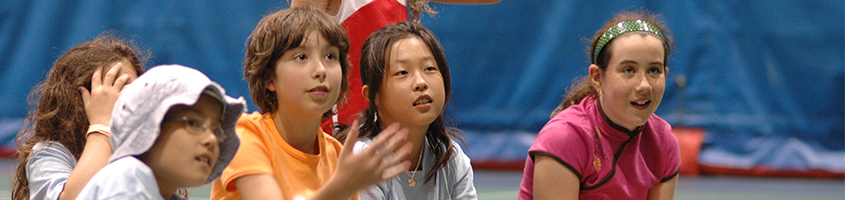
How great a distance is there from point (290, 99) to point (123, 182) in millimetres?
615

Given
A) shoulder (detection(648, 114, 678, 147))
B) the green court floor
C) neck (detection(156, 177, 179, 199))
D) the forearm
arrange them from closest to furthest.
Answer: neck (detection(156, 177, 179, 199)), the forearm, shoulder (detection(648, 114, 678, 147)), the green court floor

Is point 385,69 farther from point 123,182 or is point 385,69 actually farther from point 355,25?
point 123,182

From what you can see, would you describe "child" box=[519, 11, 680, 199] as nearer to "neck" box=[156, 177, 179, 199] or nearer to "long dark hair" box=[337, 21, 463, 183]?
"long dark hair" box=[337, 21, 463, 183]

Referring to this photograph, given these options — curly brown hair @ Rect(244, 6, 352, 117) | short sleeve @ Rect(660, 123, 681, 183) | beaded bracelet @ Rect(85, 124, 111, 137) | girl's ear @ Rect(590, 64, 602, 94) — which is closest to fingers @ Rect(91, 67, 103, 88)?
beaded bracelet @ Rect(85, 124, 111, 137)

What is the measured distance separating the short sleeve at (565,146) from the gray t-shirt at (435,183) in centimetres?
19

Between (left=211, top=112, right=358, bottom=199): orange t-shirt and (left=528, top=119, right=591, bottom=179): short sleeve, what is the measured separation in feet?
1.62

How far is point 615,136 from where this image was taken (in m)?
2.03

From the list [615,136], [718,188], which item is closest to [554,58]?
[718,188]

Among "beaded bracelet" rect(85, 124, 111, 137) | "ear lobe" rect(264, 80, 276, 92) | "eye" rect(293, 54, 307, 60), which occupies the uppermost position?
"eye" rect(293, 54, 307, 60)

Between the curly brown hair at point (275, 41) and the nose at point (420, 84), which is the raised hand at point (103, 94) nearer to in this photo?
the curly brown hair at point (275, 41)

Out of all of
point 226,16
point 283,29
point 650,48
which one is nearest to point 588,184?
point 650,48

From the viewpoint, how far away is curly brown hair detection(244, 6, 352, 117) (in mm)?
1712

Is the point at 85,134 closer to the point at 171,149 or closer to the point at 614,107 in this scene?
the point at 171,149

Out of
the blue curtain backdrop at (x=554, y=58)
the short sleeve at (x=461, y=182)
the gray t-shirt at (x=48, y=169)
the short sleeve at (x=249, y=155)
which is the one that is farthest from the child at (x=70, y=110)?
the blue curtain backdrop at (x=554, y=58)
